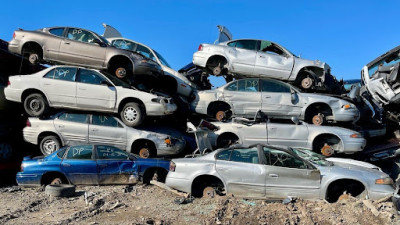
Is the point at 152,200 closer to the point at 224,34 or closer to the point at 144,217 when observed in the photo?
the point at 144,217

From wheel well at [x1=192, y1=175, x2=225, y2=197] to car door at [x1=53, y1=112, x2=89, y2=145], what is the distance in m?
3.75

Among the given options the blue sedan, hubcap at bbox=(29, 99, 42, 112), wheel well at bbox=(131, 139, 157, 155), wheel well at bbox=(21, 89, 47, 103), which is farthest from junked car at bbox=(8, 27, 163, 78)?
the blue sedan

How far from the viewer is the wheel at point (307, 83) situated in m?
10.0

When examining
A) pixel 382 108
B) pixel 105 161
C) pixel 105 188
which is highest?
pixel 382 108

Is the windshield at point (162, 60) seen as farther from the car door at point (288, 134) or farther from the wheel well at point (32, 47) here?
the car door at point (288, 134)

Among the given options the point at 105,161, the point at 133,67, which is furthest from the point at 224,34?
the point at 105,161

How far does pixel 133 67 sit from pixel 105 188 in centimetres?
346

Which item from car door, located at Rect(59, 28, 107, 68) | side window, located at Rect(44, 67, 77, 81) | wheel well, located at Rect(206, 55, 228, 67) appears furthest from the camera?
wheel well, located at Rect(206, 55, 228, 67)

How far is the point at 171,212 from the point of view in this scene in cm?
538

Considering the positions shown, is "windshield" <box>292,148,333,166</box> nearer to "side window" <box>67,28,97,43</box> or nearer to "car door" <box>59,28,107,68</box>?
"car door" <box>59,28,107,68</box>

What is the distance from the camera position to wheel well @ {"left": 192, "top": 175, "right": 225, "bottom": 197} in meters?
6.39

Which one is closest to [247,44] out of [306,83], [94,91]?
[306,83]

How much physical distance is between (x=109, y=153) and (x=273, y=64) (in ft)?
17.9

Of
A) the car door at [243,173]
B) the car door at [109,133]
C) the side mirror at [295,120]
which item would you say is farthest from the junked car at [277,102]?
the car door at [243,173]
